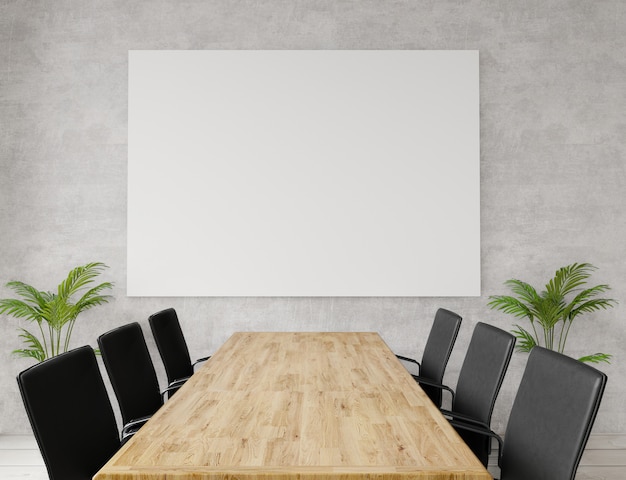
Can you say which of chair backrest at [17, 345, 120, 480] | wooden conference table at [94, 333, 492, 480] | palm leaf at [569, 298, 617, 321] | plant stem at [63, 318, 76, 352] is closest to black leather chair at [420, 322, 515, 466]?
wooden conference table at [94, 333, 492, 480]

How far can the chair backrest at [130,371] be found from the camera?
95.3 inches

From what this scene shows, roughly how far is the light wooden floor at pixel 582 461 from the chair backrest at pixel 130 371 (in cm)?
138

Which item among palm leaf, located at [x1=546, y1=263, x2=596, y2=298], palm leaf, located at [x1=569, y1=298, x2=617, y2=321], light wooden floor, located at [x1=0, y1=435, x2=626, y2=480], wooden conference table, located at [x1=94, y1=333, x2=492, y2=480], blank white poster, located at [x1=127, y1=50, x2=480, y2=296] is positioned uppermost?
blank white poster, located at [x1=127, y1=50, x2=480, y2=296]

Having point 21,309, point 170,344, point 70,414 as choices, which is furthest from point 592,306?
point 21,309

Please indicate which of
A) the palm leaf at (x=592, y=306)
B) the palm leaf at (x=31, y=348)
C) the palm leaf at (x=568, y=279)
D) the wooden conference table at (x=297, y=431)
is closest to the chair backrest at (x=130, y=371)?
the wooden conference table at (x=297, y=431)

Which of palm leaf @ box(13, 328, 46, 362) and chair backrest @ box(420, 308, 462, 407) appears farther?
palm leaf @ box(13, 328, 46, 362)

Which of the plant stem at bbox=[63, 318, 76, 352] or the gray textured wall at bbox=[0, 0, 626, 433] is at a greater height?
the gray textured wall at bbox=[0, 0, 626, 433]

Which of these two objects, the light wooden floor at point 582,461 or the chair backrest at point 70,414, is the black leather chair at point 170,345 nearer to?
the chair backrest at point 70,414

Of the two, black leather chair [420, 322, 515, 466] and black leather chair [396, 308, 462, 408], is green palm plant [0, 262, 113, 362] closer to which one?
black leather chair [396, 308, 462, 408]

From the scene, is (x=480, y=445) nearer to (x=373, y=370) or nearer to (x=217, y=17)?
(x=373, y=370)

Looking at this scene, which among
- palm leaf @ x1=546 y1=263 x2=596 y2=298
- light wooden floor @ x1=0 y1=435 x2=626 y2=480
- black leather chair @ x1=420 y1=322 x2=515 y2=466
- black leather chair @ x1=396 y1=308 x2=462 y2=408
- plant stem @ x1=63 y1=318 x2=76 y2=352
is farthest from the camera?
plant stem @ x1=63 y1=318 x2=76 y2=352

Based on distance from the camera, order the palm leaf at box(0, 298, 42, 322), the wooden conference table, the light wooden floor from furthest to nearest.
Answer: the palm leaf at box(0, 298, 42, 322) < the light wooden floor < the wooden conference table

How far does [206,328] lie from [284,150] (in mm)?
1556

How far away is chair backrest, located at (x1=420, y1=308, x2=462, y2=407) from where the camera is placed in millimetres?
3037
